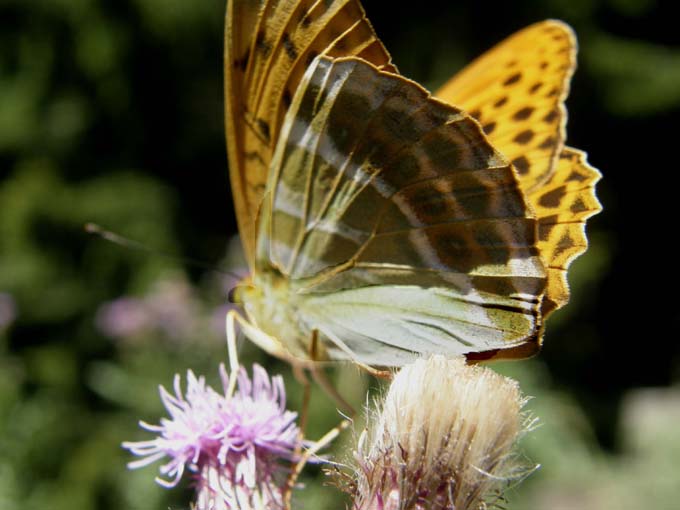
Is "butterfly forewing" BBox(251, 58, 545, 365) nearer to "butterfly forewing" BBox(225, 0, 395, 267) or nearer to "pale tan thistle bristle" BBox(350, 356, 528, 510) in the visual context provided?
"butterfly forewing" BBox(225, 0, 395, 267)

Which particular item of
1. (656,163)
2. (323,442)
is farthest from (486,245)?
(656,163)

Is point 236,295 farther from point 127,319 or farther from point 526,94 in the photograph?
point 127,319

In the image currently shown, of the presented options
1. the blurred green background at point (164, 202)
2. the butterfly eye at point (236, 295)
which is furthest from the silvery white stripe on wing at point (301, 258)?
the blurred green background at point (164, 202)

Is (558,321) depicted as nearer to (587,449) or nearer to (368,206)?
(587,449)

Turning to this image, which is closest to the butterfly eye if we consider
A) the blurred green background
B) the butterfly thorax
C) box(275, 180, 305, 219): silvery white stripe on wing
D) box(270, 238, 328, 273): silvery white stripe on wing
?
the butterfly thorax

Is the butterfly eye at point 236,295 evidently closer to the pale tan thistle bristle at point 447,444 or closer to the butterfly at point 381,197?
the butterfly at point 381,197

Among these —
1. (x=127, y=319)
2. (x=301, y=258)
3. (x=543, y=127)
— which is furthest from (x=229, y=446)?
(x=127, y=319)
